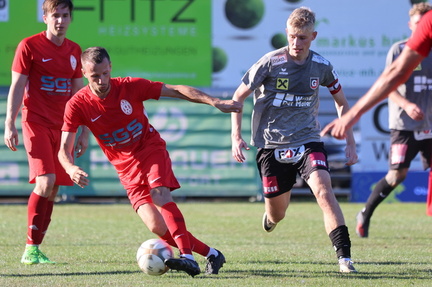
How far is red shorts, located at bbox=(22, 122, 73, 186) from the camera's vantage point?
25.4 ft

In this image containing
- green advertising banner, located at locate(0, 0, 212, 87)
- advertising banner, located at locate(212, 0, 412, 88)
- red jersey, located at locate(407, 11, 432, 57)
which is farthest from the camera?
advertising banner, located at locate(212, 0, 412, 88)

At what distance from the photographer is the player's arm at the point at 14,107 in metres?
7.54

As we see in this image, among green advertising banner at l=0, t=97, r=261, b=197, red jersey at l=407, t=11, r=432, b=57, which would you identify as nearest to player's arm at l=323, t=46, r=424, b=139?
red jersey at l=407, t=11, r=432, b=57

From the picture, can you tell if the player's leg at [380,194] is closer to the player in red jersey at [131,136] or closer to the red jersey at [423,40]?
the player in red jersey at [131,136]

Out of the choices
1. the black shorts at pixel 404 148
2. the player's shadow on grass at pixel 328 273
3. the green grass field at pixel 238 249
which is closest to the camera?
the green grass field at pixel 238 249

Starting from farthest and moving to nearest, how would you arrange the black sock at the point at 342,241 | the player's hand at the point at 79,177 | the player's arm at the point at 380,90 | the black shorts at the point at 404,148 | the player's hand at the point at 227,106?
the black shorts at the point at 404,148 → the black sock at the point at 342,241 → the player's hand at the point at 79,177 → the player's hand at the point at 227,106 → the player's arm at the point at 380,90

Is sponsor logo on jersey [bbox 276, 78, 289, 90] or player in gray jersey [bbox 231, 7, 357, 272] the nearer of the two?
player in gray jersey [bbox 231, 7, 357, 272]

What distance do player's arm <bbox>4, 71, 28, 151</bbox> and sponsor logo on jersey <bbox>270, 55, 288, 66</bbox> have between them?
2251 mm

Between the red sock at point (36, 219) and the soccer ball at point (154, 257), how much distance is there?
153 centimetres

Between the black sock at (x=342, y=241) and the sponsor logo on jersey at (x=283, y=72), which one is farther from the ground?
the sponsor logo on jersey at (x=283, y=72)

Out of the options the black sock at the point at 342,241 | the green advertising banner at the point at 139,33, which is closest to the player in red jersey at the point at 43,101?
the black sock at the point at 342,241

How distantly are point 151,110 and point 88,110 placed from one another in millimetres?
8922

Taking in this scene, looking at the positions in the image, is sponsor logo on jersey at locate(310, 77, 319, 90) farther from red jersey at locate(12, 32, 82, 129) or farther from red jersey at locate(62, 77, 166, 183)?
red jersey at locate(12, 32, 82, 129)

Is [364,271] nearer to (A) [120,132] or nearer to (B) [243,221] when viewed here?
(A) [120,132]
